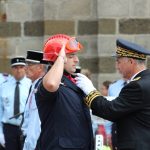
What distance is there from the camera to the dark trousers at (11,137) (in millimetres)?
8898

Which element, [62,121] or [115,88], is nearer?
[62,121]

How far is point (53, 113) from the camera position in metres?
4.86

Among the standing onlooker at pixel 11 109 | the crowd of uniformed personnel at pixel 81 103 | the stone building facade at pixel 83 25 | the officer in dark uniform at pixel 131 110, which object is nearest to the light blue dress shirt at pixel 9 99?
the standing onlooker at pixel 11 109

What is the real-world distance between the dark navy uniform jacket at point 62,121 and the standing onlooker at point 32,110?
2.32 ft

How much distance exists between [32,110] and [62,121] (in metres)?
1.58

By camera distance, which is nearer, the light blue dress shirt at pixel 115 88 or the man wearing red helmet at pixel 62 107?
the man wearing red helmet at pixel 62 107

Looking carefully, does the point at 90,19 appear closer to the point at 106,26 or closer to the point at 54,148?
the point at 106,26

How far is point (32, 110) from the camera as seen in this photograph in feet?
21.0

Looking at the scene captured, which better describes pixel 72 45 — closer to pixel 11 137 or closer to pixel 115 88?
pixel 115 88

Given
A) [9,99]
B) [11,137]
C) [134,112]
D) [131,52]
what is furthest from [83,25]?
[134,112]

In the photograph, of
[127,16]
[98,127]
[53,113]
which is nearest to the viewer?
[53,113]

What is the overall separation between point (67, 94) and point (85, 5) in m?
5.74

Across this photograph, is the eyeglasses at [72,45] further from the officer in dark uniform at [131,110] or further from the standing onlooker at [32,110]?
the standing onlooker at [32,110]

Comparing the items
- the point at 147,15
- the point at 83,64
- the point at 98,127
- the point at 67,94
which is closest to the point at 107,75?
the point at 83,64
